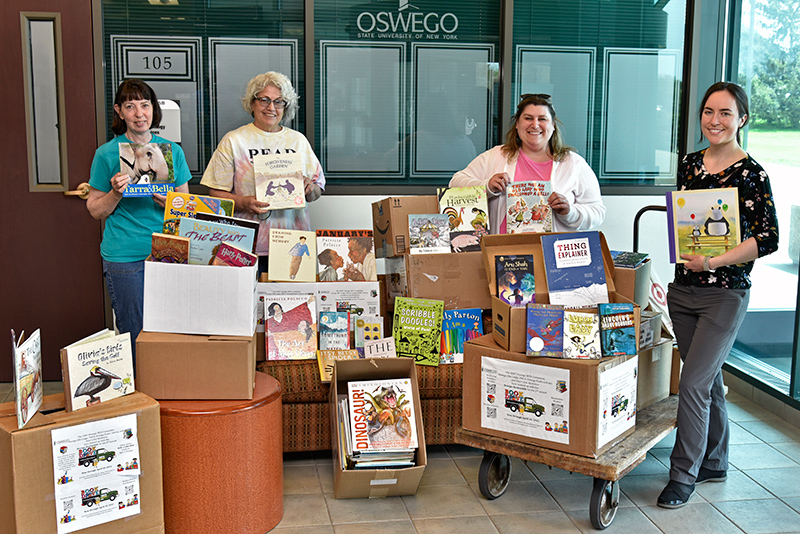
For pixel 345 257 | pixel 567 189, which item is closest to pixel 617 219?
pixel 567 189

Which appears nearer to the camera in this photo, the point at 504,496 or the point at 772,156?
the point at 504,496

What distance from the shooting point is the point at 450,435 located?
11.6 ft

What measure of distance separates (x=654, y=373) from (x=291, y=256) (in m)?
1.75

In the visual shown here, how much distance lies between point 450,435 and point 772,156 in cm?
262

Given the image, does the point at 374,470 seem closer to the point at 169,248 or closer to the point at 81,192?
the point at 169,248

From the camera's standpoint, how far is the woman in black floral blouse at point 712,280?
2.89 m

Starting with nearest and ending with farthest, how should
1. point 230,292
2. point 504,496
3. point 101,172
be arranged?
point 230,292, point 504,496, point 101,172

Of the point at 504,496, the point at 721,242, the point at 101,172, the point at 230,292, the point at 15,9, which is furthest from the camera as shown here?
the point at 15,9

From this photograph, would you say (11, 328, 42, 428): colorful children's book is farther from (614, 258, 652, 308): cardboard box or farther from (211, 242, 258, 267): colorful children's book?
(614, 258, 652, 308): cardboard box

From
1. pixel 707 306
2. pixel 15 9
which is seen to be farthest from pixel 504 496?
pixel 15 9

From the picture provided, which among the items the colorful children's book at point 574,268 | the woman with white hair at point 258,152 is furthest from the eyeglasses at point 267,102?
the colorful children's book at point 574,268

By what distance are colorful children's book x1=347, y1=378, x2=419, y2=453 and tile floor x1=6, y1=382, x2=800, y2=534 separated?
10.0 inches

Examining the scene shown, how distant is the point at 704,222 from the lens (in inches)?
116

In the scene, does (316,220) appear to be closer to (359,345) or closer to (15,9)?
Result: (359,345)
